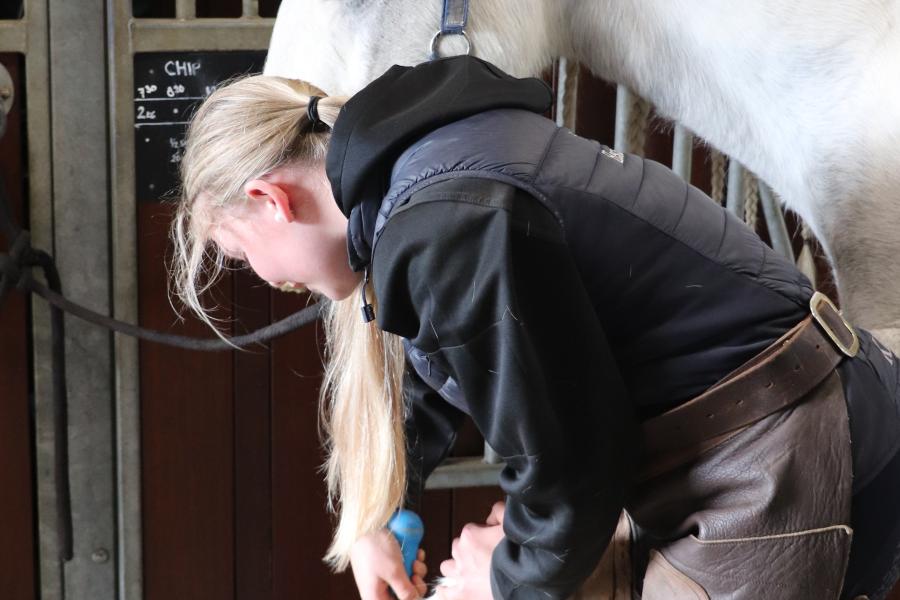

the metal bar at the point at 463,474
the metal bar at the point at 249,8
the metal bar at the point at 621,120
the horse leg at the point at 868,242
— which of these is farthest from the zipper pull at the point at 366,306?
the metal bar at the point at 463,474

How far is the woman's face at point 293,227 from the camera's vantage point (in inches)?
33.0

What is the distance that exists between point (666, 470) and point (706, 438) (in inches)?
1.7

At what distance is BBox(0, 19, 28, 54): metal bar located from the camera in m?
1.43

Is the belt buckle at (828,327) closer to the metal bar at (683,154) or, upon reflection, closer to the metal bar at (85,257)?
the metal bar at (683,154)

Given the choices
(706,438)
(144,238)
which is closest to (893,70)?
(706,438)

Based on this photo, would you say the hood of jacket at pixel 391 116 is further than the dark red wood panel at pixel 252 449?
No

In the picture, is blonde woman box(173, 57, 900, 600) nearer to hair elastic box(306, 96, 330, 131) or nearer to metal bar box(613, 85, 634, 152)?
hair elastic box(306, 96, 330, 131)

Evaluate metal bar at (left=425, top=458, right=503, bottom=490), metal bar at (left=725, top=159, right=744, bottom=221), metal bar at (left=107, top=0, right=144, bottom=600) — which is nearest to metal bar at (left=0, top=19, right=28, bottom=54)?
metal bar at (left=107, top=0, right=144, bottom=600)

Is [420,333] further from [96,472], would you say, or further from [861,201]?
[96,472]

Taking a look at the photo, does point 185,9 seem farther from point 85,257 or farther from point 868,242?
point 868,242

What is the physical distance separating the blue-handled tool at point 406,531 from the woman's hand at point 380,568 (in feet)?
0.05

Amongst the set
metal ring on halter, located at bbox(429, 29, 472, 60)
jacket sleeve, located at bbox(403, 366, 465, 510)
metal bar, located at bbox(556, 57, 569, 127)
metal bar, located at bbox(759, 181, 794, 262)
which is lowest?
jacket sleeve, located at bbox(403, 366, 465, 510)

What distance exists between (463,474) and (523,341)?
3.33 ft

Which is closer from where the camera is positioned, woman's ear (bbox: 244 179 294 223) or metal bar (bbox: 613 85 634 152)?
woman's ear (bbox: 244 179 294 223)
